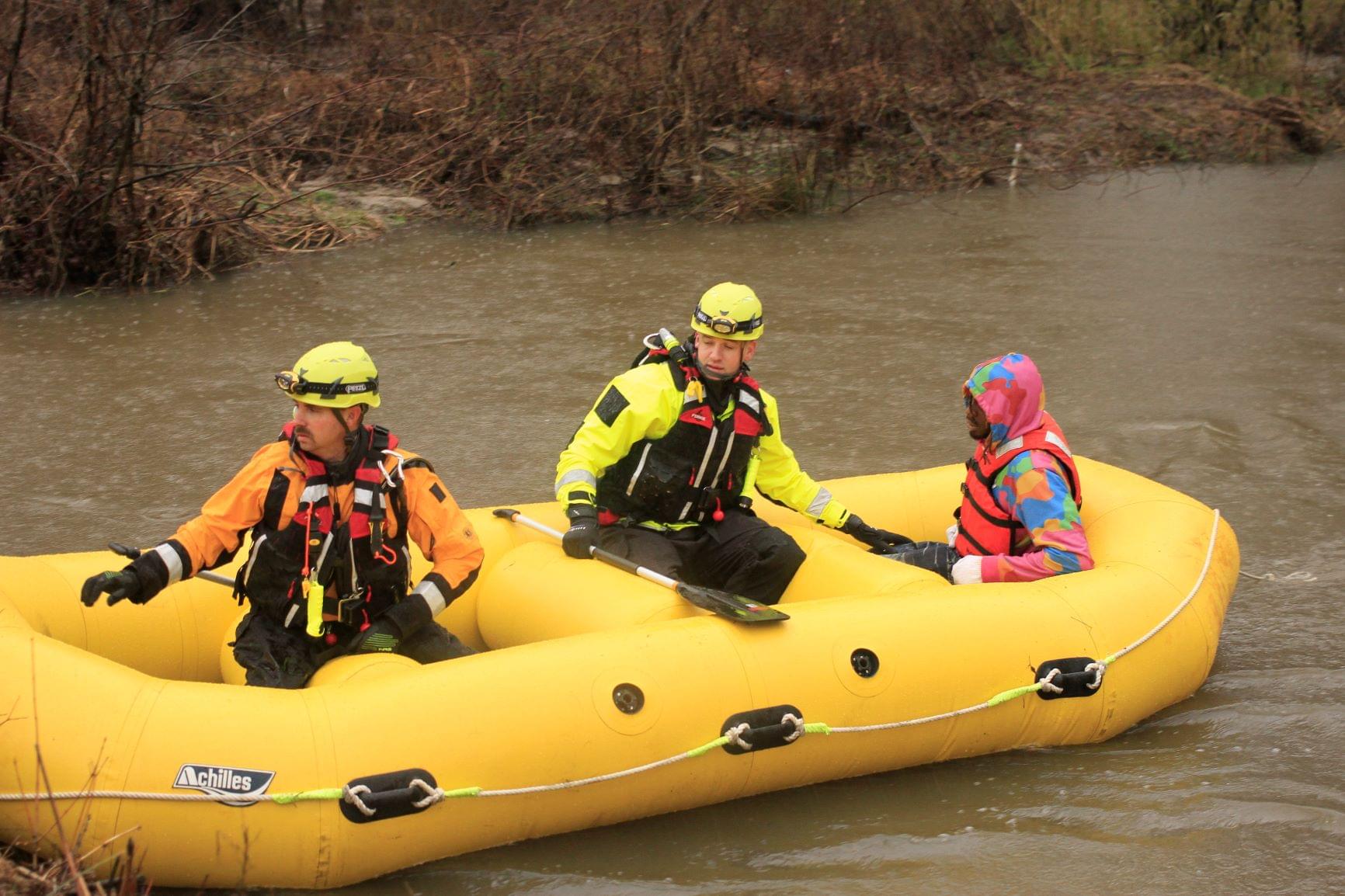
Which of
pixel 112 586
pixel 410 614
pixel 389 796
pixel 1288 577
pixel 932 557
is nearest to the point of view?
pixel 389 796

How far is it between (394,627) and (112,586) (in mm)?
636

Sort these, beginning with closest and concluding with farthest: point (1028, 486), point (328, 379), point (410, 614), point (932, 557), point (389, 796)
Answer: point (389, 796) → point (328, 379) → point (410, 614) → point (1028, 486) → point (932, 557)

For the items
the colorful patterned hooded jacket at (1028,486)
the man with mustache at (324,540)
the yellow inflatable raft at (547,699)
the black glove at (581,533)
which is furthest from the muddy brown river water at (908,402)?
the black glove at (581,533)

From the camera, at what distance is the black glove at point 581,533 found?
154 inches

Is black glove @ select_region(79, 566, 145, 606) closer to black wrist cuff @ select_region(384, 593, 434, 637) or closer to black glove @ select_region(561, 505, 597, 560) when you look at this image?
black wrist cuff @ select_region(384, 593, 434, 637)

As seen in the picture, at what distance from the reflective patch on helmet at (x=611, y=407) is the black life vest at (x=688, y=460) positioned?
116 millimetres

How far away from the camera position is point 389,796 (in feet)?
9.98

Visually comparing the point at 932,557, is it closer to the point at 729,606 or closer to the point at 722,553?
the point at 722,553

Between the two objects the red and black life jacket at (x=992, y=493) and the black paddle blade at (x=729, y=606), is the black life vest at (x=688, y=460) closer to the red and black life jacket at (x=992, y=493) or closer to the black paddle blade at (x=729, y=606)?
the black paddle blade at (x=729, y=606)

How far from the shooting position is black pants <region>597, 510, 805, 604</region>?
13.5 feet

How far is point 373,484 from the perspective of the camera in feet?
11.2

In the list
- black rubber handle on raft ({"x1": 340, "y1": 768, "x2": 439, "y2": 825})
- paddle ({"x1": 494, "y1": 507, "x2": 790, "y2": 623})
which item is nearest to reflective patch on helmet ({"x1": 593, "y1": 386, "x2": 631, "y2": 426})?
paddle ({"x1": 494, "y1": 507, "x2": 790, "y2": 623})

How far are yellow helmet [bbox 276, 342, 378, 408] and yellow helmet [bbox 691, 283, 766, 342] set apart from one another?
1.02 meters

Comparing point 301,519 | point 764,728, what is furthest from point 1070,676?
point 301,519
